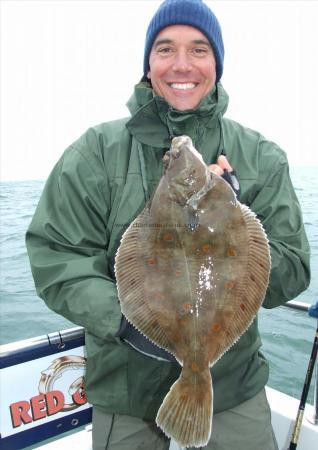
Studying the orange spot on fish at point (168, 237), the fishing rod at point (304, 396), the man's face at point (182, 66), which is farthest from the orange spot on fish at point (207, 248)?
the fishing rod at point (304, 396)

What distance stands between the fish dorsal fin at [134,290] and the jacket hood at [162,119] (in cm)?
88

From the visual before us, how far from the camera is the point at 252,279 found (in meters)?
2.22

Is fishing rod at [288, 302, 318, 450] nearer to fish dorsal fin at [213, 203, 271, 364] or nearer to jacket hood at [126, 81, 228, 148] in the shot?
fish dorsal fin at [213, 203, 271, 364]

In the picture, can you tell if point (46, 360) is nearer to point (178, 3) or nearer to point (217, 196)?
point (217, 196)

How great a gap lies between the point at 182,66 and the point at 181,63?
21 millimetres

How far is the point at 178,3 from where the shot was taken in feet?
9.91

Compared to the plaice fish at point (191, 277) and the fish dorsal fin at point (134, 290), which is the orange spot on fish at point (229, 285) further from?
the fish dorsal fin at point (134, 290)

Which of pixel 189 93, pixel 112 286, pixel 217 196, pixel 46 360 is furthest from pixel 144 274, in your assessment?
pixel 46 360

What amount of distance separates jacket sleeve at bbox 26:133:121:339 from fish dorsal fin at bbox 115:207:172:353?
187mm

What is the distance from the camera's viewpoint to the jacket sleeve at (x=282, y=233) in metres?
2.56

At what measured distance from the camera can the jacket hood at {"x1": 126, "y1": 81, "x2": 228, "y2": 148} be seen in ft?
9.41

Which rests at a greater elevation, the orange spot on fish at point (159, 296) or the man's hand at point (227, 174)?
the man's hand at point (227, 174)

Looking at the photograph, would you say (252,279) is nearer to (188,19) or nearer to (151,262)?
(151,262)

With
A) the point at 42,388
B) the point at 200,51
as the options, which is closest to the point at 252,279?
the point at 200,51
